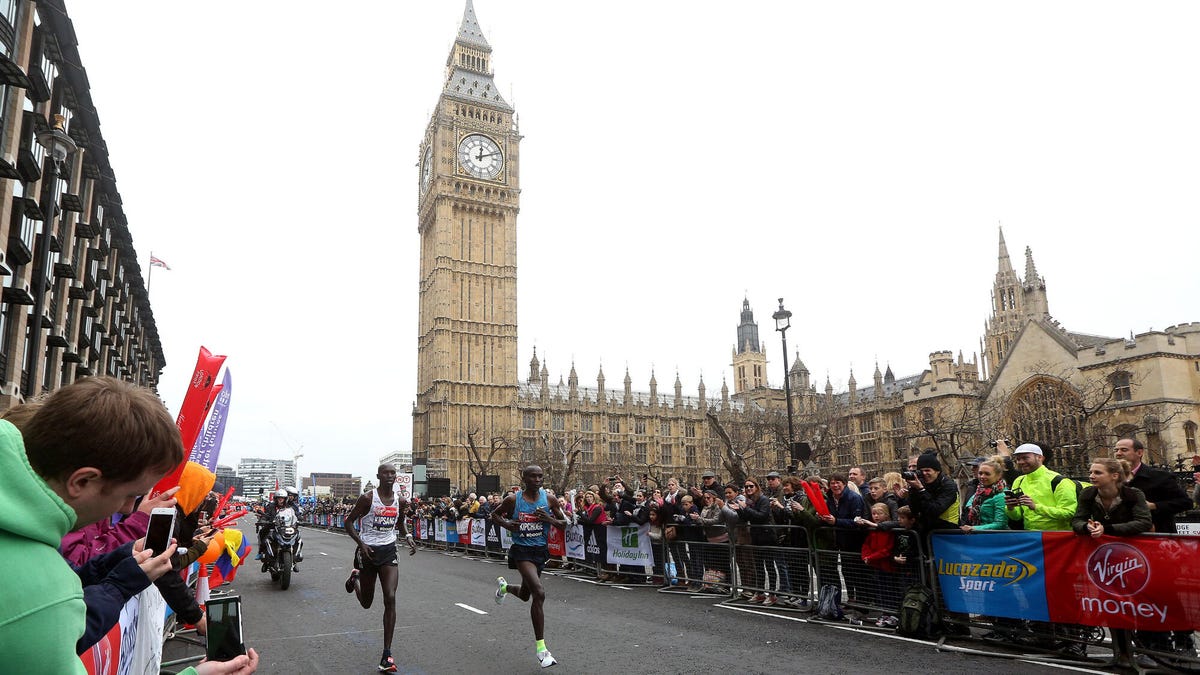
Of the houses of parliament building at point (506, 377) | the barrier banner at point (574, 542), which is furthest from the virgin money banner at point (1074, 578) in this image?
the houses of parliament building at point (506, 377)

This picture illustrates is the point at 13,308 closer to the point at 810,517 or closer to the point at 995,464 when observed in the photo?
the point at 810,517

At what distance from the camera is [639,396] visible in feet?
295

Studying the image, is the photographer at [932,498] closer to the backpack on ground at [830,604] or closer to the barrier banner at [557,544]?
the backpack on ground at [830,604]

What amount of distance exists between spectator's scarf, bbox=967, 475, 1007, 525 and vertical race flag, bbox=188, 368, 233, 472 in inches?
336

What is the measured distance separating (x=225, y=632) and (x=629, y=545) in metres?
13.4

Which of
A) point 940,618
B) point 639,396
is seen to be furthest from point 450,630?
point 639,396

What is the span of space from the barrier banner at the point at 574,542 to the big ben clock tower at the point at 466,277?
54923 mm

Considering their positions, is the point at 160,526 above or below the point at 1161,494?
above

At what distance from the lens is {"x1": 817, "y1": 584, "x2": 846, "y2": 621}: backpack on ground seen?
1016 cm

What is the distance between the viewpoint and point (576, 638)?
8.92m

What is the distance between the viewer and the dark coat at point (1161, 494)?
24.8 feet

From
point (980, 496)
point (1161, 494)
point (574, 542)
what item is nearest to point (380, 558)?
point (980, 496)

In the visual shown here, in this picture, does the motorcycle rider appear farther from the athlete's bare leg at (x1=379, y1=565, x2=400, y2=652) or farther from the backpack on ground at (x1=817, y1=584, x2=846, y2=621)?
the backpack on ground at (x1=817, y1=584, x2=846, y2=621)

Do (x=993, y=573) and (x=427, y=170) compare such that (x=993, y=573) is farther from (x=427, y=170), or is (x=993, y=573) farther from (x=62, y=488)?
(x=427, y=170)
